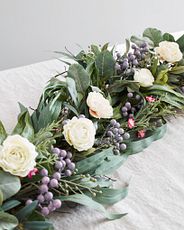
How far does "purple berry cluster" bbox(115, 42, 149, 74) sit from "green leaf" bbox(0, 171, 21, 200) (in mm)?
453

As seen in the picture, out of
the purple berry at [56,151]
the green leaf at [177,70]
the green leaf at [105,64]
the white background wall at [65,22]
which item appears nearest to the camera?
the purple berry at [56,151]

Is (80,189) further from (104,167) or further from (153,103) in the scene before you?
(153,103)

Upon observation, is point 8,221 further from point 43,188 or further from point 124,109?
point 124,109

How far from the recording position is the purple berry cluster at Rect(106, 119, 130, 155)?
92 centimetres

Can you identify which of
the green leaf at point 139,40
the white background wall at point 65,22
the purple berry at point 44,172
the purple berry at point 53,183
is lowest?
the white background wall at point 65,22

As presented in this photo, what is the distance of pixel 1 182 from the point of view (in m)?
0.70

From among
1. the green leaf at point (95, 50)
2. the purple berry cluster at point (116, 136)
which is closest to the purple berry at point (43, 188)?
the purple berry cluster at point (116, 136)

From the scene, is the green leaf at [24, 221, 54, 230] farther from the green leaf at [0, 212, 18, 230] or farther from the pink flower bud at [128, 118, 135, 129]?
the pink flower bud at [128, 118, 135, 129]

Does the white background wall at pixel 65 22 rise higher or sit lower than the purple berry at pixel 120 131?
lower

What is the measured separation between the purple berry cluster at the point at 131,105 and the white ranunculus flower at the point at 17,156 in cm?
32

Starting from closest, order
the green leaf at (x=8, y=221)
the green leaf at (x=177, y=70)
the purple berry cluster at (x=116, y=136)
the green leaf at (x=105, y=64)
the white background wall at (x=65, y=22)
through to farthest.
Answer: the green leaf at (x=8, y=221) < the purple berry cluster at (x=116, y=136) < the green leaf at (x=105, y=64) < the green leaf at (x=177, y=70) < the white background wall at (x=65, y=22)

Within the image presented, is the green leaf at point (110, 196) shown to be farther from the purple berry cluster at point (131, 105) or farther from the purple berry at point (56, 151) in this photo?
the purple berry cluster at point (131, 105)

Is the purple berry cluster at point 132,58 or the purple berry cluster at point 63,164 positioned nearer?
the purple berry cluster at point 63,164

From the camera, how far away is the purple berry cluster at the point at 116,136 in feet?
3.02
